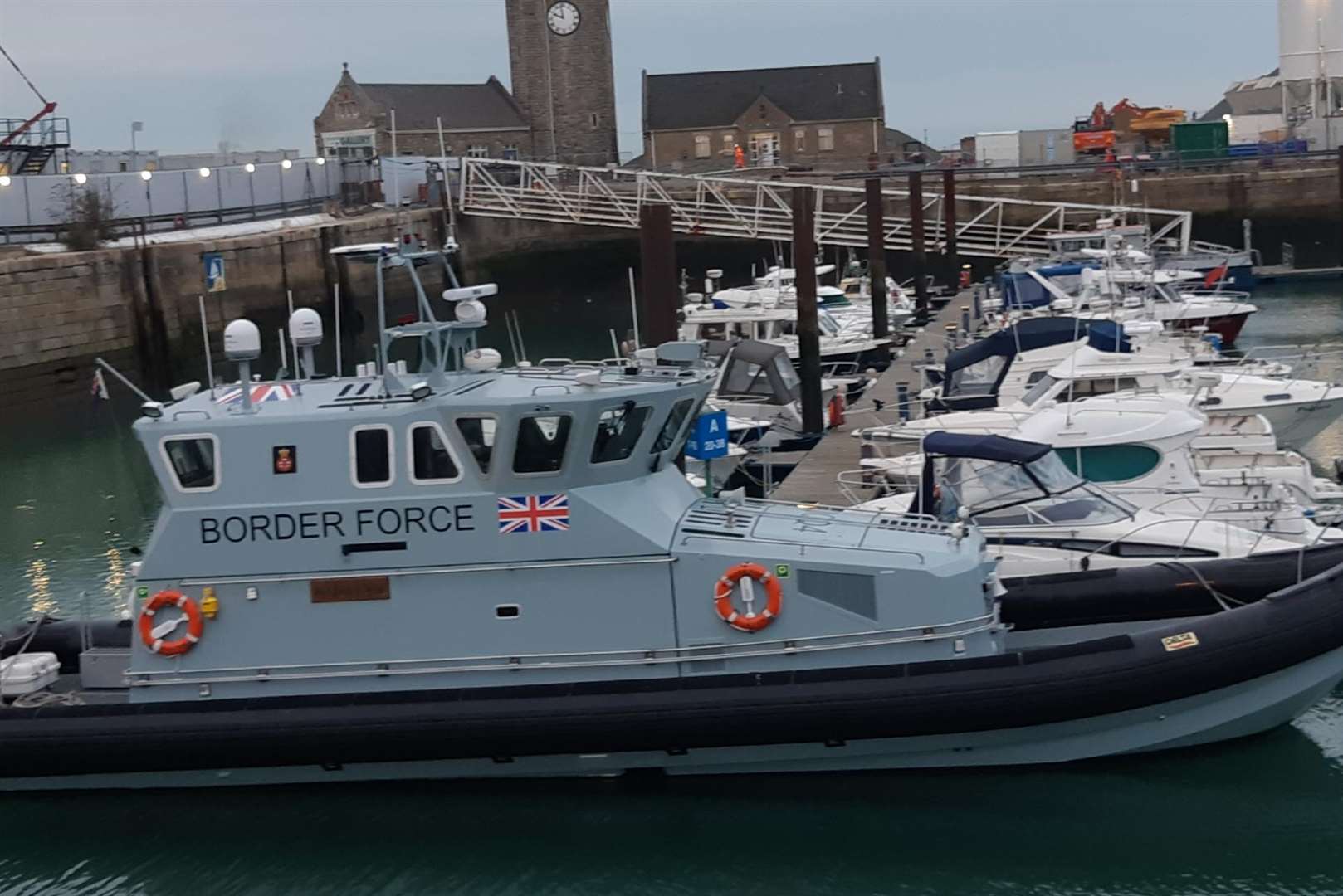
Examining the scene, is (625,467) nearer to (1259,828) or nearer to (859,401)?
(1259,828)

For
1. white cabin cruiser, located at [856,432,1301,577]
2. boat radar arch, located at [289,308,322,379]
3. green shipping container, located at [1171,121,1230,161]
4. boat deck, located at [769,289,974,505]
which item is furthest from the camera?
green shipping container, located at [1171,121,1230,161]

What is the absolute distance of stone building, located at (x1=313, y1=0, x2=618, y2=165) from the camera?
63406 mm

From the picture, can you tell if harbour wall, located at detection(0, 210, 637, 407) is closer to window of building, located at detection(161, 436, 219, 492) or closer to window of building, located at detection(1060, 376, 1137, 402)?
window of building, located at detection(1060, 376, 1137, 402)

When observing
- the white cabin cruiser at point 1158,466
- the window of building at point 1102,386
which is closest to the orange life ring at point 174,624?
the white cabin cruiser at point 1158,466

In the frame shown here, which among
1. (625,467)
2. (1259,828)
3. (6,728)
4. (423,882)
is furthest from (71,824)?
(1259,828)

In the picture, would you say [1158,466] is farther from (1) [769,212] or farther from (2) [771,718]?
(1) [769,212]

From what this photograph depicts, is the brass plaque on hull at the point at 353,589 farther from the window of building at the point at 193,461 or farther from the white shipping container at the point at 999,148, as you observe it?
the white shipping container at the point at 999,148

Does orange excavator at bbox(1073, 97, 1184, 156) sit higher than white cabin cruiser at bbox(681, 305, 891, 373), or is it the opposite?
orange excavator at bbox(1073, 97, 1184, 156)

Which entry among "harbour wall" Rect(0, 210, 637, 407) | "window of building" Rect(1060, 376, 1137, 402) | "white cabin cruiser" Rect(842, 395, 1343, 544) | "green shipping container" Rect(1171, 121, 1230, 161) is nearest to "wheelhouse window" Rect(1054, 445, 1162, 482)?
"white cabin cruiser" Rect(842, 395, 1343, 544)

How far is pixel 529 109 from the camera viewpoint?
65.8m

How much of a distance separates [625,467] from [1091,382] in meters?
8.92

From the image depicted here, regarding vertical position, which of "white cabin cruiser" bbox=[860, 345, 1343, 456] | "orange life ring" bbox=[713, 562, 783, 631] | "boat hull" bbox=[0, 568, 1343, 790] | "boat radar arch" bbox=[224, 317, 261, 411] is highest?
"boat radar arch" bbox=[224, 317, 261, 411]

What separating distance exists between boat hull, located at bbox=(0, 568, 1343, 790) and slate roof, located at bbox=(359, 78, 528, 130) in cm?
5568

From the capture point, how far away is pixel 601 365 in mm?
12078
